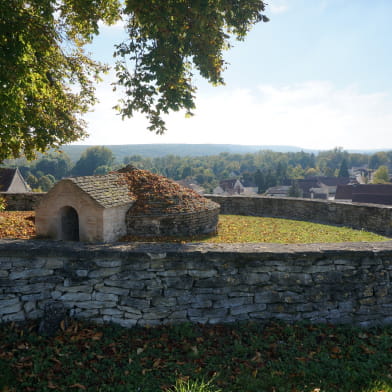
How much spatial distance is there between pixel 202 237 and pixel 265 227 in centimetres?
313

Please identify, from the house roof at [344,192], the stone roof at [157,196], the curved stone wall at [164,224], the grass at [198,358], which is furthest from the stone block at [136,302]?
the house roof at [344,192]

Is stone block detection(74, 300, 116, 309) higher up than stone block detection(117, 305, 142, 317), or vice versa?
stone block detection(74, 300, 116, 309)

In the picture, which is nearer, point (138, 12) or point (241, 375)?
point (241, 375)

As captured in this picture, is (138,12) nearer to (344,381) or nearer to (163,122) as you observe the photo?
(163,122)

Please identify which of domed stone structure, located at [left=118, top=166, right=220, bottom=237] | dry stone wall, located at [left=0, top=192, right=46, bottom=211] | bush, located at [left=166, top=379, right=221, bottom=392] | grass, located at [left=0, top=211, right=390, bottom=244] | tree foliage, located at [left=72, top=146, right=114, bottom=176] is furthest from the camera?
tree foliage, located at [left=72, top=146, right=114, bottom=176]

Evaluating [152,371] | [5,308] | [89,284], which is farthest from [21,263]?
[152,371]

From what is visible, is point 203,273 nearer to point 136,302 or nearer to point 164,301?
point 164,301

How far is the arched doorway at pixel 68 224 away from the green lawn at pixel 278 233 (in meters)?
2.05

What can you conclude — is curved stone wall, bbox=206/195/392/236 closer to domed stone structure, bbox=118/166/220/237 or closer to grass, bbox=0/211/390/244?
grass, bbox=0/211/390/244

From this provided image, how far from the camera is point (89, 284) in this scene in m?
4.96

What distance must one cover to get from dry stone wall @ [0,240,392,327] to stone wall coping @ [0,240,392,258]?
2cm

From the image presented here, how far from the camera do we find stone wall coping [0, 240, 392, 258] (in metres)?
4.93

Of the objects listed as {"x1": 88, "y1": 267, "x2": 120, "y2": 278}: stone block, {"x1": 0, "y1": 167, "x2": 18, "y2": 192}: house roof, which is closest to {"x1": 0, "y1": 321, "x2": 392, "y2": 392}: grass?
{"x1": 88, "y1": 267, "x2": 120, "y2": 278}: stone block

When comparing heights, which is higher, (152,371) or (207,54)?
(207,54)
